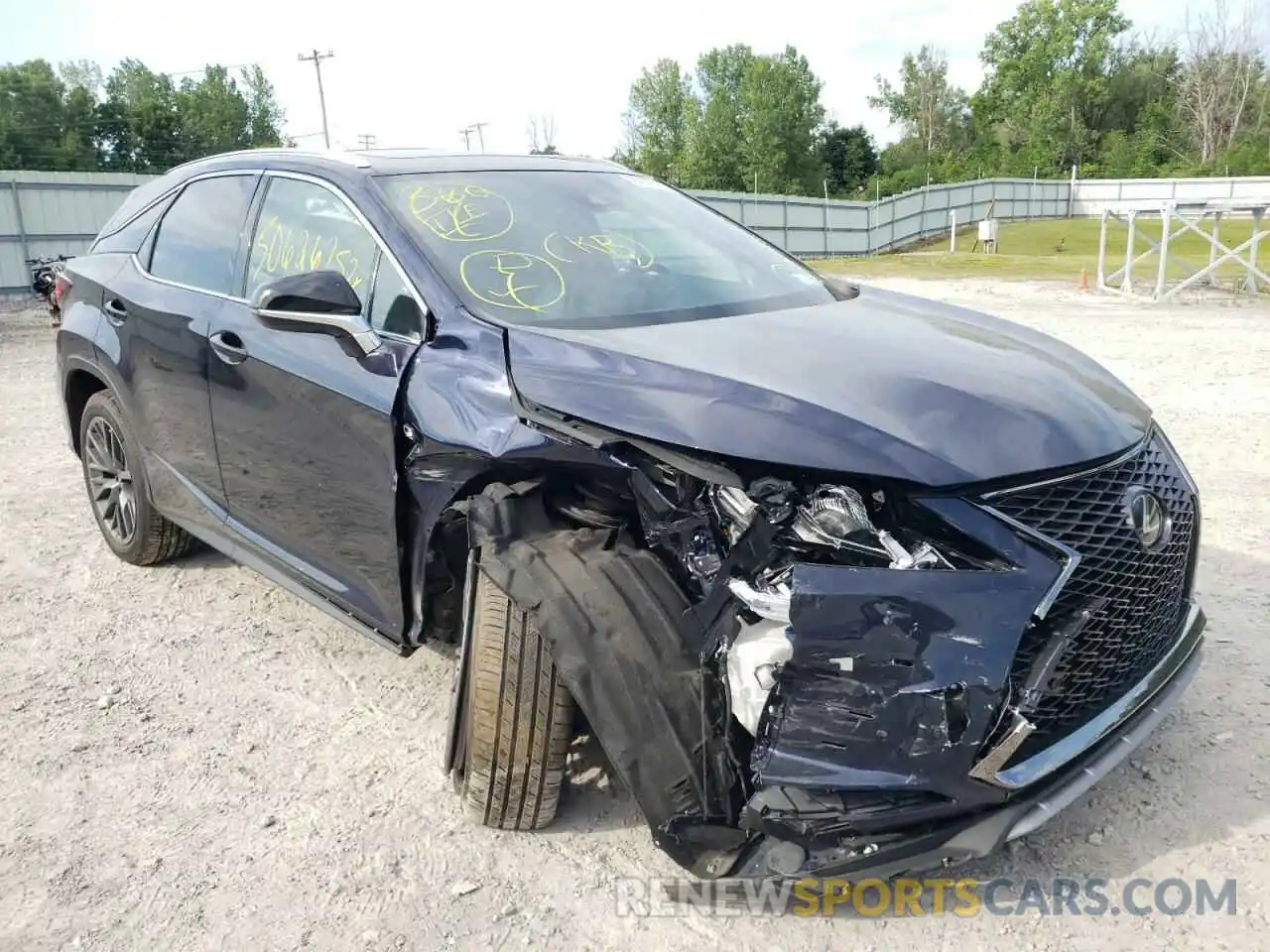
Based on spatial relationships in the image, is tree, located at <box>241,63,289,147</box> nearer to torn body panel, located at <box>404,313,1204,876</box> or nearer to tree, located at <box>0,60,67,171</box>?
tree, located at <box>0,60,67,171</box>

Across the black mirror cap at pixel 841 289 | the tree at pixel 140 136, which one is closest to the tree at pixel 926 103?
the tree at pixel 140 136

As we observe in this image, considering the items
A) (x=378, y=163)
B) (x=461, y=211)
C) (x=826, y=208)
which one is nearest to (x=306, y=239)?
(x=378, y=163)

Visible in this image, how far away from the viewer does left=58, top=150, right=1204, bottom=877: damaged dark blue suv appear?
6.95 feet

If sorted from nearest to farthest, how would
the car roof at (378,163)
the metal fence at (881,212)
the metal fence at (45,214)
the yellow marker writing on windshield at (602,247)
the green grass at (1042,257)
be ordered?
the yellow marker writing on windshield at (602,247), the car roof at (378,163), the metal fence at (45,214), the green grass at (1042,257), the metal fence at (881,212)

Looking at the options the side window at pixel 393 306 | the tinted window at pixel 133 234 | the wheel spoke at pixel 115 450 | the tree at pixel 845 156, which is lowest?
the wheel spoke at pixel 115 450

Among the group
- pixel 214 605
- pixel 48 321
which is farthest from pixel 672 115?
pixel 214 605

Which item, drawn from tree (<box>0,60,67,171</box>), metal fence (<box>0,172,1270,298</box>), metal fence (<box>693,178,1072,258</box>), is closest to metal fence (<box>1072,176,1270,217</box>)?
metal fence (<box>0,172,1270,298</box>)

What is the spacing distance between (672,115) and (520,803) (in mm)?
79719

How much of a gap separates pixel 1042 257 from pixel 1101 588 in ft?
96.6

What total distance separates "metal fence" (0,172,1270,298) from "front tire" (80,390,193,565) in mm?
7636

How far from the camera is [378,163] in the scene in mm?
3531

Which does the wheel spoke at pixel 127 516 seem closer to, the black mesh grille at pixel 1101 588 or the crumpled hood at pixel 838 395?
the crumpled hood at pixel 838 395

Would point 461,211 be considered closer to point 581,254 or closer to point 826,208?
point 581,254

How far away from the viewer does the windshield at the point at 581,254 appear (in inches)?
119
